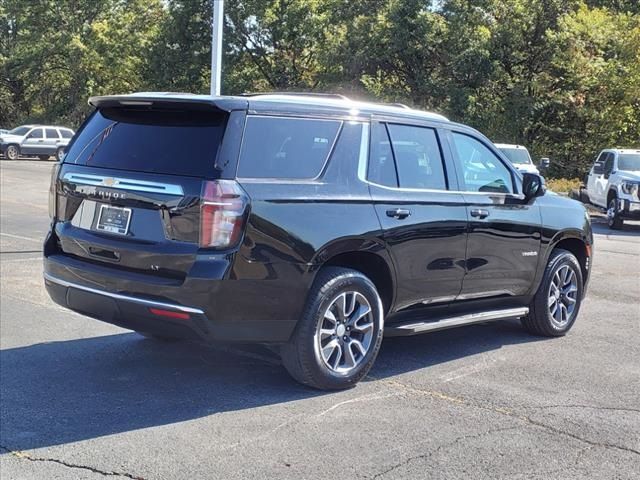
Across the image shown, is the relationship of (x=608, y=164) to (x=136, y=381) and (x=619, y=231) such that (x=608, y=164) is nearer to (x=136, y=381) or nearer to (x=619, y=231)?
(x=619, y=231)

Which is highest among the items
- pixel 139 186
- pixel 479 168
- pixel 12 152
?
A: pixel 479 168

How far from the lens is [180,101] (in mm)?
5035

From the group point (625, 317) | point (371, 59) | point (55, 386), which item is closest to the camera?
point (55, 386)

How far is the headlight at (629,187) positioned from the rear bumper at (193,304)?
1436cm

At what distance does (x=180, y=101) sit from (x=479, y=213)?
8.41ft

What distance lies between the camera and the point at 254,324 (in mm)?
4922

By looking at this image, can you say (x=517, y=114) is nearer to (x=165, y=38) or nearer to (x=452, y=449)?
(x=165, y=38)

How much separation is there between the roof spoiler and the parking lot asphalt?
1889mm

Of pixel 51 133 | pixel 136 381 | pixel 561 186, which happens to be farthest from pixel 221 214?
pixel 51 133

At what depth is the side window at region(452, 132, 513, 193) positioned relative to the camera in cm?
640

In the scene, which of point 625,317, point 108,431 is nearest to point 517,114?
point 625,317

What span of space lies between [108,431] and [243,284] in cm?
115

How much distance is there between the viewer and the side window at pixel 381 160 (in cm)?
564

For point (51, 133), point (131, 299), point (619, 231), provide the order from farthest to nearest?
point (51, 133) → point (619, 231) → point (131, 299)
